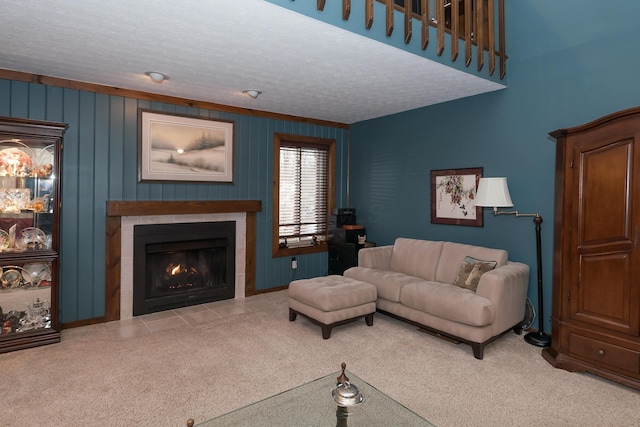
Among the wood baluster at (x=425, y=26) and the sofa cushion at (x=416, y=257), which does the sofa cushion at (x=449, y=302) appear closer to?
the sofa cushion at (x=416, y=257)

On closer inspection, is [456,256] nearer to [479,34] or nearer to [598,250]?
[598,250]

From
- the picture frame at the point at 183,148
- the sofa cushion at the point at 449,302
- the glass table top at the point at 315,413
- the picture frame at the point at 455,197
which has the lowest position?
the glass table top at the point at 315,413

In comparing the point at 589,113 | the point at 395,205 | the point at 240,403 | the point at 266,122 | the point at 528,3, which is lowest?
the point at 240,403

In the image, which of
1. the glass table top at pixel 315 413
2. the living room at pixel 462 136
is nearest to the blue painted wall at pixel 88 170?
the living room at pixel 462 136

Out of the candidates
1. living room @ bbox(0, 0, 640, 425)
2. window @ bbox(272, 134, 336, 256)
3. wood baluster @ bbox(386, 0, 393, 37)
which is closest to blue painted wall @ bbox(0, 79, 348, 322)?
living room @ bbox(0, 0, 640, 425)

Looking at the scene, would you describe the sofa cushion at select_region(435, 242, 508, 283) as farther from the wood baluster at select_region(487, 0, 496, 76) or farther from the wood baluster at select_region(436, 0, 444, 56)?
the wood baluster at select_region(436, 0, 444, 56)

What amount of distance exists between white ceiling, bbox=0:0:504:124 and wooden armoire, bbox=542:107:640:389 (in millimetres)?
1327

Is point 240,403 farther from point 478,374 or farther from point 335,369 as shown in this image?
point 478,374

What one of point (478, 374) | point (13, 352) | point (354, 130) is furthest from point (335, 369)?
point (354, 130)

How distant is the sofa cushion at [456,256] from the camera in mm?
3762

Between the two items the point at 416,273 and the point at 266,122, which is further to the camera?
the point at 266,122

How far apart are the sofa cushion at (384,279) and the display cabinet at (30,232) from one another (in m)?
3.02

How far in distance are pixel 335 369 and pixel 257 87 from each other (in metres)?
2.86

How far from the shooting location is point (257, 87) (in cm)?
399
